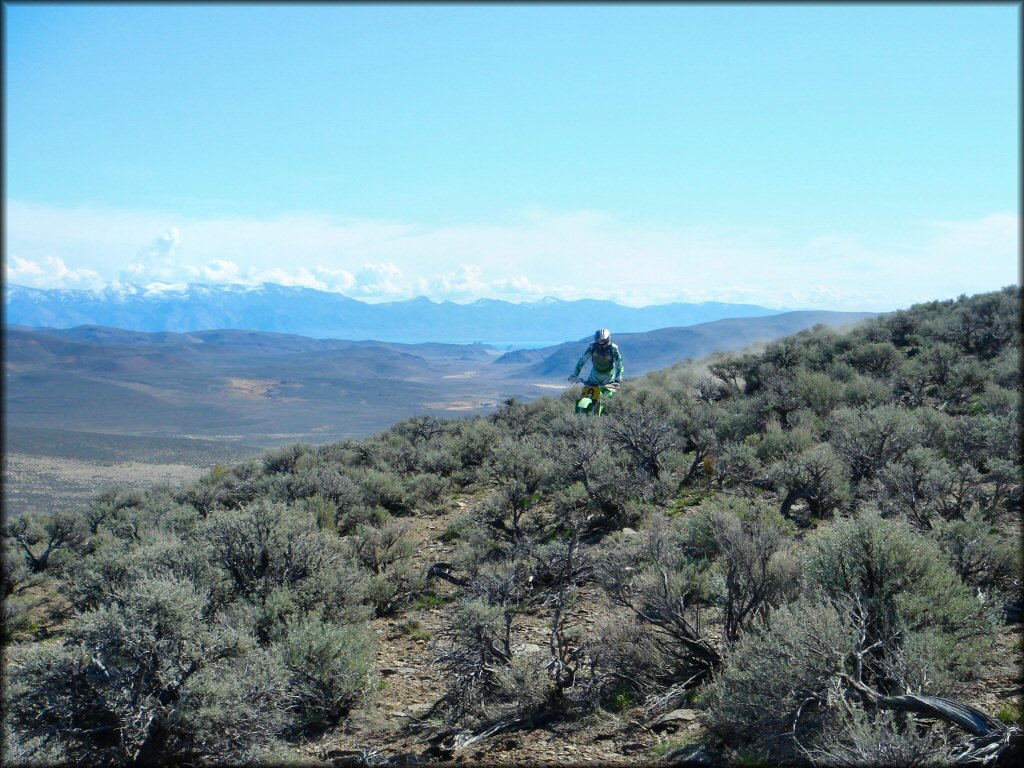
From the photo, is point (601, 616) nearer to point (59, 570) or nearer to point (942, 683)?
point (942, 683)

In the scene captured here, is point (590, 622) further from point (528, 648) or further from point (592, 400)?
point (592, 400)

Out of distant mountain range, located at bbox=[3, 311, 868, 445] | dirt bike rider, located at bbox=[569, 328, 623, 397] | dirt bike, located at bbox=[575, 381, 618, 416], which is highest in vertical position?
dirt bike rider, located at bbox=[569, 328, 623, 397]

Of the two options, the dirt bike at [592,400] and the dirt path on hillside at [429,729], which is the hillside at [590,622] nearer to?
the dirt path on hillside at [429,729]

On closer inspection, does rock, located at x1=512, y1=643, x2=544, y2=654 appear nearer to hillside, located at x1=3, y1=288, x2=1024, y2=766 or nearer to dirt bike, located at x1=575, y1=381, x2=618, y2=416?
hillside, located at x1=3, y1=288, x2=1024, y2=766

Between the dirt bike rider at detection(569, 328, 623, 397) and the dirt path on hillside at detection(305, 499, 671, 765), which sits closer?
the dirt path on hillside at detection(305, 499, 671, 765)

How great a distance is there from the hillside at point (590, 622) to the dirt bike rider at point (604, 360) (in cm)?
243

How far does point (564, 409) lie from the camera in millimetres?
20203

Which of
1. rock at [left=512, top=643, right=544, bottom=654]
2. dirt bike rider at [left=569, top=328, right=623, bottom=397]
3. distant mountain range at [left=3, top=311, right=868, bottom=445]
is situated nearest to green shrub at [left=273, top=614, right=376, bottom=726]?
rock at [left=512, top=643, right=544, bottom=654]

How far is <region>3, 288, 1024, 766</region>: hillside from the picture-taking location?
168 inches

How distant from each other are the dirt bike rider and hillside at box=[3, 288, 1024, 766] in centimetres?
243

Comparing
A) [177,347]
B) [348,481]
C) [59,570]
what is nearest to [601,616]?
[348,481]

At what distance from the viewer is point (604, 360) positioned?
1473 centimetres

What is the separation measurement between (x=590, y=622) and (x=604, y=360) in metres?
8.65

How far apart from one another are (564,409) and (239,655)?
15.6m
